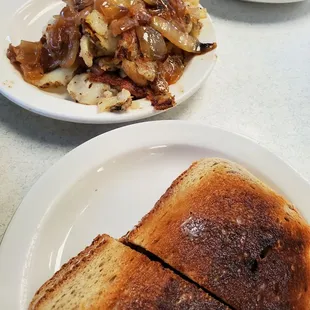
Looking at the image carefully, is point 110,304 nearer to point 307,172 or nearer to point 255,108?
point 307,172

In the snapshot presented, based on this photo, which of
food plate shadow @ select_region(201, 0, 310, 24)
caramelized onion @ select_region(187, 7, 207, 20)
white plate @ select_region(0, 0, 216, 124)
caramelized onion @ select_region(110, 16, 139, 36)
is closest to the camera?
white plate @ select_region(0, 0, 216, 124)

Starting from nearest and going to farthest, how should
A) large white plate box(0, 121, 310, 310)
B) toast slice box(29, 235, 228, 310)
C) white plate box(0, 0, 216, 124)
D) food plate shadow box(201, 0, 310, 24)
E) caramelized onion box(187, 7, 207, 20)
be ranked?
1. toast slice box(29, 235, 228, 310)
2. large white plate box(0, 121, 310, 310)
3. white plate box(0, 0, 216, 124)
4. caramelized onion box(187, 7, 207, 20)
5. food plate shadow box(201, 0, 310, 24)

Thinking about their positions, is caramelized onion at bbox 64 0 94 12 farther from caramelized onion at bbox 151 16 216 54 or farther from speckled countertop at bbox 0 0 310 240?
speckled countertop at bbox 0 0 310 240

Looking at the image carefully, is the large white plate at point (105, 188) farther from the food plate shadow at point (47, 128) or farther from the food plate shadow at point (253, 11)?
the food plate shadow at point (253, 11)

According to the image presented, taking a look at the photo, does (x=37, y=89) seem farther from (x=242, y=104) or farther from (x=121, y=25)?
(x=242, y=104)

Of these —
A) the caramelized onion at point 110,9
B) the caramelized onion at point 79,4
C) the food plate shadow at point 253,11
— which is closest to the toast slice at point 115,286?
the caramelized onion at point 110,9

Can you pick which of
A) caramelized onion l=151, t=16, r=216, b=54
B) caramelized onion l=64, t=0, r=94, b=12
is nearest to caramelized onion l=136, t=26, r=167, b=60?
caramelized onion l=151, t=16, r=216, b=54

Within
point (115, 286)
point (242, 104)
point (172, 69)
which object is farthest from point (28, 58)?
point (115, 286)
